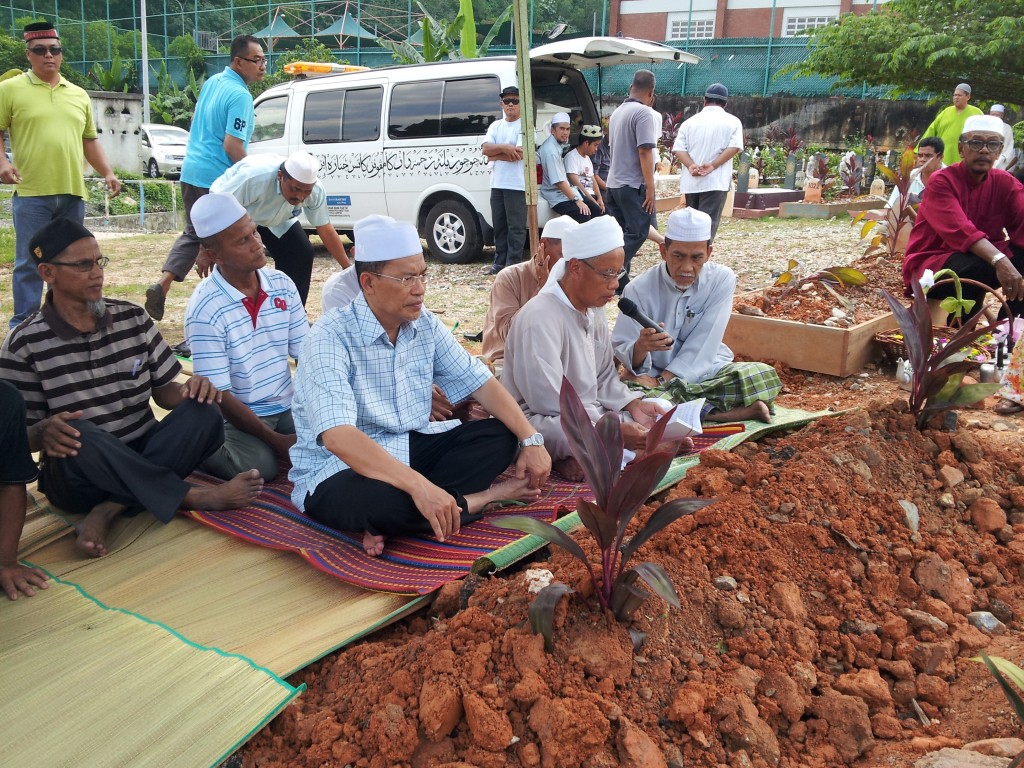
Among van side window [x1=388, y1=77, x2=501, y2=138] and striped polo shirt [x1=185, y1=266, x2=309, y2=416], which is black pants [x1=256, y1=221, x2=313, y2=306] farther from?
van side window [x1=388, y1=77, x2=501, y2=138]

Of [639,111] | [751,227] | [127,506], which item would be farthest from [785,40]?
[127,506]

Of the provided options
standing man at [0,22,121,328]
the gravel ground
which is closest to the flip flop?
the gravel ground

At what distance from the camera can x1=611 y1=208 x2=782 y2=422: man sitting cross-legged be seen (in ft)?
13.1

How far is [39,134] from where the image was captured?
4.98 metres

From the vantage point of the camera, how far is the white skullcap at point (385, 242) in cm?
276

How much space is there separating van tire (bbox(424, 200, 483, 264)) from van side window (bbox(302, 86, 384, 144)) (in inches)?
43.0

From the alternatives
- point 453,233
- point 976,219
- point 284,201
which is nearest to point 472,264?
point 453,233

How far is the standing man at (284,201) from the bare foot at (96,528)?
5.38ft

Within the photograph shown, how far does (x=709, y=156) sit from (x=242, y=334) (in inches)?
202

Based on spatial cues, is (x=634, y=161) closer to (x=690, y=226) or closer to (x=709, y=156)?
(x=709, y=156)

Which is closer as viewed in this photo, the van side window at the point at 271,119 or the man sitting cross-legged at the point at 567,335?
the man sitting cross-legged at the point at 567,335

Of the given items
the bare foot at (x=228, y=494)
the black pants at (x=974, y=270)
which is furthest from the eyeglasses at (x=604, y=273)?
the black pants at (x=974, y=270)

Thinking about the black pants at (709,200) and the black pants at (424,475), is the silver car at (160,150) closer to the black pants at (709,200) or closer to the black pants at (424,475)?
the black pants at (709,200)

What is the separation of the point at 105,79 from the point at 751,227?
2323 cm
